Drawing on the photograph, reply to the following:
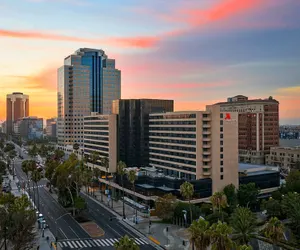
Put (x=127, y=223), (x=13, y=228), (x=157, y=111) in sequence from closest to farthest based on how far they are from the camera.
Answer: (x=13, y=228)
(x=127, y=223)
(x=157, y=111)

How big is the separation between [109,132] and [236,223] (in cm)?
8337

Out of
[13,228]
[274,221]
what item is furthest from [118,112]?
[274,221]

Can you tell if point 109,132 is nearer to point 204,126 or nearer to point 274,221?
point 204,126

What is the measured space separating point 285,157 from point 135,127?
95.1 metres

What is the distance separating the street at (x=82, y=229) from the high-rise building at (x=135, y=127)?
2585cm

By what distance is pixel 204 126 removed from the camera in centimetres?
10625

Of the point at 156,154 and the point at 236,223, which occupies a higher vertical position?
the point at 156,154

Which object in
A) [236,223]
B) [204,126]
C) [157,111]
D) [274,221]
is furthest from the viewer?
[157,111]

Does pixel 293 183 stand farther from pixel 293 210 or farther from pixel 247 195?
pixel 293 210

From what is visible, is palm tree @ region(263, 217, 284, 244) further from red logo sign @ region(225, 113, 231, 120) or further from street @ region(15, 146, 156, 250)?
red logo sign @ region(225, 113, 231, 120)

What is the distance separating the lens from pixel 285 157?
185m

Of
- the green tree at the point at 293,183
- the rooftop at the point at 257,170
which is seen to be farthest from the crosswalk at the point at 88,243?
the rooftop at the point at 257,170

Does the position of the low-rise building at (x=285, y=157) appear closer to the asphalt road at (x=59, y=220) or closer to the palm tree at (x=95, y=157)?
the palm tree at (x=95, y=157)

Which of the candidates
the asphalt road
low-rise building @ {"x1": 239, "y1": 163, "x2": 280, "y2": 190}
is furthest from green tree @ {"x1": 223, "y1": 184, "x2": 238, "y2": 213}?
the asphalt road
